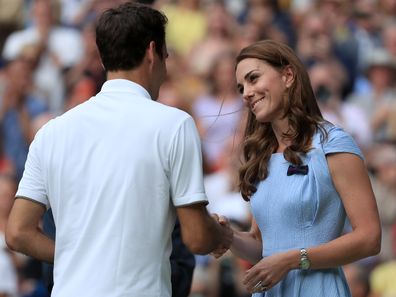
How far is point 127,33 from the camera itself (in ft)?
12.9

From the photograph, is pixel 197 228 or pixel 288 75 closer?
pixel 197 228

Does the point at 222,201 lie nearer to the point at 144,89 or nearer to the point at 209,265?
the point at 209,265

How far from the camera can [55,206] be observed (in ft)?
13.0

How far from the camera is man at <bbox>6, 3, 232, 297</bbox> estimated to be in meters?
3.82

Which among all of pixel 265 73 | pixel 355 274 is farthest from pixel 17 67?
pixel 265 73

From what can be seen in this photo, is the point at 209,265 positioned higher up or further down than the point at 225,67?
further down

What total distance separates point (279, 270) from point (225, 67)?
6505 mm

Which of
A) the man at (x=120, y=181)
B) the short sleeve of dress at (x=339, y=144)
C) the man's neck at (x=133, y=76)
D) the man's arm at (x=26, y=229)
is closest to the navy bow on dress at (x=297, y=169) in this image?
the short sleeve of dress at (x=339, y=144)

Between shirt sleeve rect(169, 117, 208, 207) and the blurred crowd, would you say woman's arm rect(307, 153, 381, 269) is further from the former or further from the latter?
the blurred crowd

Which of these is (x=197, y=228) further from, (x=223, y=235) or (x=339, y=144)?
(x=339, y=144)

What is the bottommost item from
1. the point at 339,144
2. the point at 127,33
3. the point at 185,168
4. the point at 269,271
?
the point at 269,271

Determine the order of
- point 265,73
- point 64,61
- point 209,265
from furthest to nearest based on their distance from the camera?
point 64,61, point 209,265, point 265,73

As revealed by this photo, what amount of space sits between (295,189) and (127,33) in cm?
90

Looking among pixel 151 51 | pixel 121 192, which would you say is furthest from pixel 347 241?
pixel 151 51
